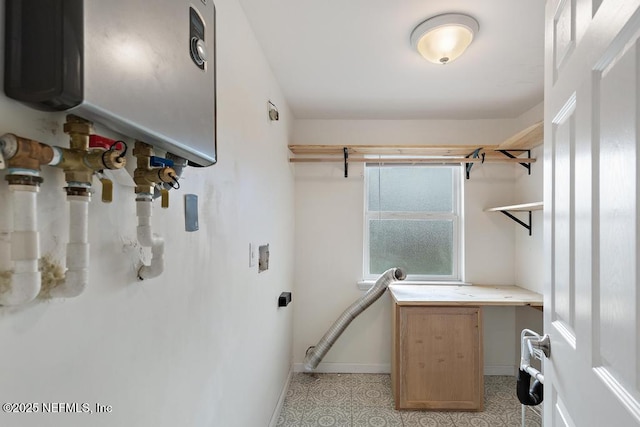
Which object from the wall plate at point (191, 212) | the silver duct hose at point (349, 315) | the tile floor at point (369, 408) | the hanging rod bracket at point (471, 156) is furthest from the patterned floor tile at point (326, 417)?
the hanging rod bracket at point (471, 156)

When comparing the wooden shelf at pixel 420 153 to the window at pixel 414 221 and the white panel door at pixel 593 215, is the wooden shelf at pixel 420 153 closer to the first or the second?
the window at pixel 414 221

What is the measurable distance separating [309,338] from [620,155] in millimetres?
2693

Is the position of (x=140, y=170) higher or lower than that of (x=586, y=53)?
lower

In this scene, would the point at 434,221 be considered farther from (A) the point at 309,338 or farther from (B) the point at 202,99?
(B) the point at 202,99

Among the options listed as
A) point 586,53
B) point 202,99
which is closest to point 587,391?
point 586,53

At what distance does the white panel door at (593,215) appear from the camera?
0.53m

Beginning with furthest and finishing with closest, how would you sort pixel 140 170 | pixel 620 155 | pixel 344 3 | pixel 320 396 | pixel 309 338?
pixel 309 338 < pixel 320 396 < pixel 344 3 < pixel 140 170 < pixel 620 155

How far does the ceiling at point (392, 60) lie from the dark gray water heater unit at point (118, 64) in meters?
0.90

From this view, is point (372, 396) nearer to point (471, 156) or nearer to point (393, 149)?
point (393, 149)

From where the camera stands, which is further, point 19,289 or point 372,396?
point 372,396

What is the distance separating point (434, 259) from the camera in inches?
115

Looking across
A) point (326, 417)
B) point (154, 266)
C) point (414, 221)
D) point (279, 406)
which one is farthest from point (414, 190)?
point (154, 266)

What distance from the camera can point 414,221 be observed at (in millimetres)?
2930

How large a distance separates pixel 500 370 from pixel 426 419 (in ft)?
3.45
